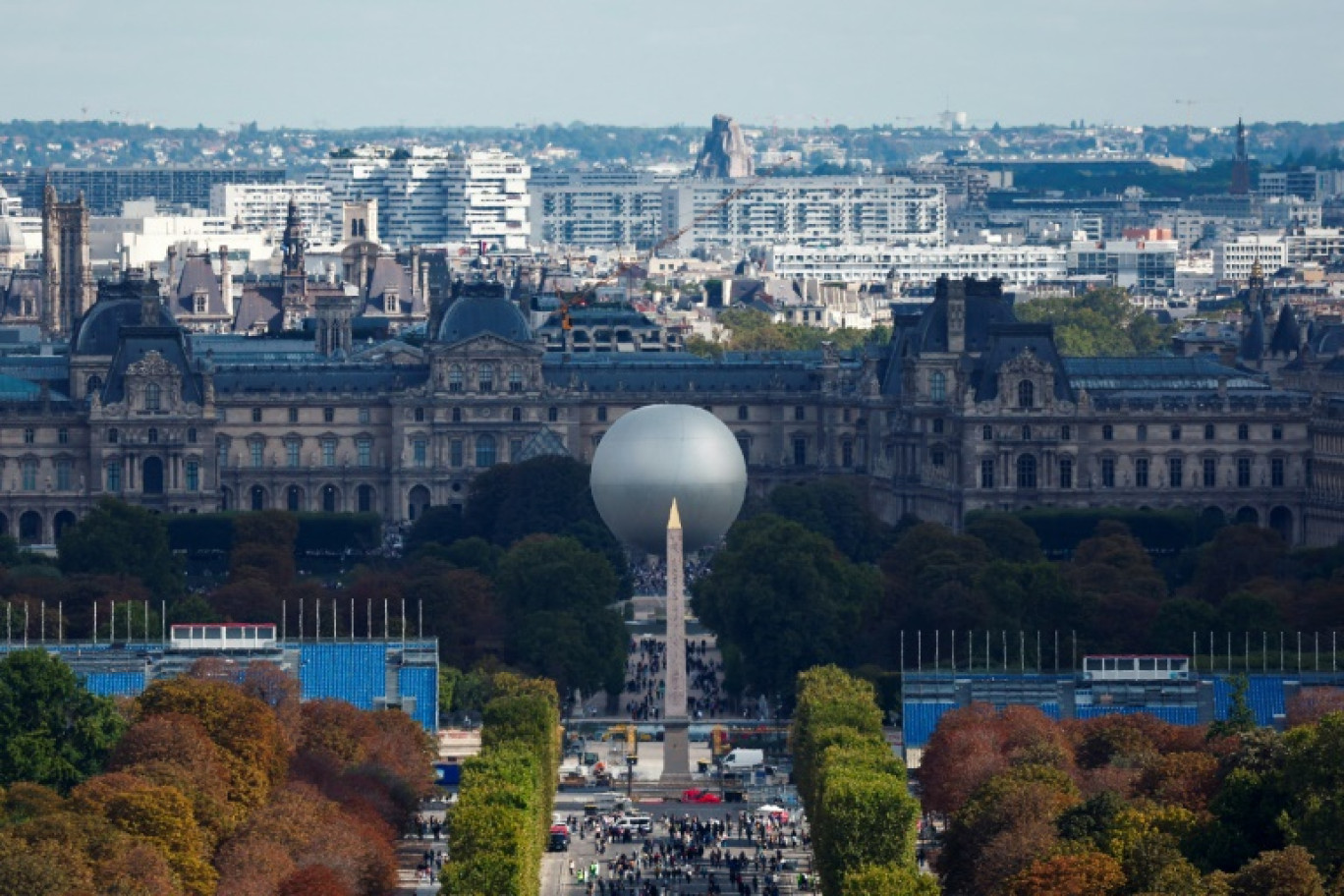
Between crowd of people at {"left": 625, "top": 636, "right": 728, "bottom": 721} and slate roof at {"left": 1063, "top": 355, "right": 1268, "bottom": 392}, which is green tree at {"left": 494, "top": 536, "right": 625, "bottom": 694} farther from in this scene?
slate roof at {"left": 1063, "top": 355, "right": 1268, "bottom": 392}

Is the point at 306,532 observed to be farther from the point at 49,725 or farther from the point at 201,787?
the point at 201,787

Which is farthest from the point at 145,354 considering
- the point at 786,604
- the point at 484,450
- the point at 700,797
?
the point at 700,797

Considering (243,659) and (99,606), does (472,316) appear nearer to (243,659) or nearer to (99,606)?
(99,606)

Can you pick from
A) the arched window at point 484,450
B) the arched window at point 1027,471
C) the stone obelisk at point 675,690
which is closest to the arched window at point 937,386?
the arched window at point 1027,471

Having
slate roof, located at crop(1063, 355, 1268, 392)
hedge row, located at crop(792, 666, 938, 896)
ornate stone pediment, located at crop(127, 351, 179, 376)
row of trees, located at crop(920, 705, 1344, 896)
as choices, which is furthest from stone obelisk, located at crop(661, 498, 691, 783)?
ornate stone pediment, located at crop(127, 351, 179, 376)

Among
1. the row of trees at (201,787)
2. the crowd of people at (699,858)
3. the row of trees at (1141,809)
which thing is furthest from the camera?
the crowd of people at (699,858)

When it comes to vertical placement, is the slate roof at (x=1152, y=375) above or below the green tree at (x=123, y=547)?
above

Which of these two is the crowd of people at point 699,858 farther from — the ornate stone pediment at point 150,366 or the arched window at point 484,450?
the arched window at point 484,450
